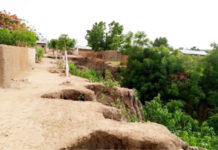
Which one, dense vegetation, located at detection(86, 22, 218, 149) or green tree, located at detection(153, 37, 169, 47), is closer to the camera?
dense vegetation, located at detection(86, 22, 218, 149)

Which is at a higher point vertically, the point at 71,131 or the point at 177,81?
the point at 71,131

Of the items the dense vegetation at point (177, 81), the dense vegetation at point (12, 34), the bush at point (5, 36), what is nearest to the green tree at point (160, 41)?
the dense vegetation at point (177, 81)

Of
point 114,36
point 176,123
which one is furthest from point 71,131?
point 114,36

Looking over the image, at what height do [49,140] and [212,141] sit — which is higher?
[49,140]

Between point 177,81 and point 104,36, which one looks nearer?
point 177,81

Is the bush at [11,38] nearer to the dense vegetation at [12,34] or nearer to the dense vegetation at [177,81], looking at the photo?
the dense vegetation at [12,34]

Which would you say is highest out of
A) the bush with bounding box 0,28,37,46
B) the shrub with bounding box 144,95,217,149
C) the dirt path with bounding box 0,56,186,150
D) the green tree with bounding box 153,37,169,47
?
the green tree with bounding box 153,37,169,47

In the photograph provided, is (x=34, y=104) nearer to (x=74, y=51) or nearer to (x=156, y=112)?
(x=156, y=112)

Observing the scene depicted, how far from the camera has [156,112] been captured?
846 centimetres

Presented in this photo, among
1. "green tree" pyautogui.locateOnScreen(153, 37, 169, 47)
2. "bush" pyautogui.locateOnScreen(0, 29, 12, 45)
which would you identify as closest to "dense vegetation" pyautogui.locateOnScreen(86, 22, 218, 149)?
"bush" pyautogui.locateOnScreen(0, 29, 12, 45)

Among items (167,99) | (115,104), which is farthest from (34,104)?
(167,99)

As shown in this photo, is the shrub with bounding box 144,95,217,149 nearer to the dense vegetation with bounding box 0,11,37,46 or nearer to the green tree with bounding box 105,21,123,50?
the dense vegetation with bounding box 0,11,37,46

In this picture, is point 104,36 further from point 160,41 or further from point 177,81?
point 177,81

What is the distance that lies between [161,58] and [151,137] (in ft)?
37.1
